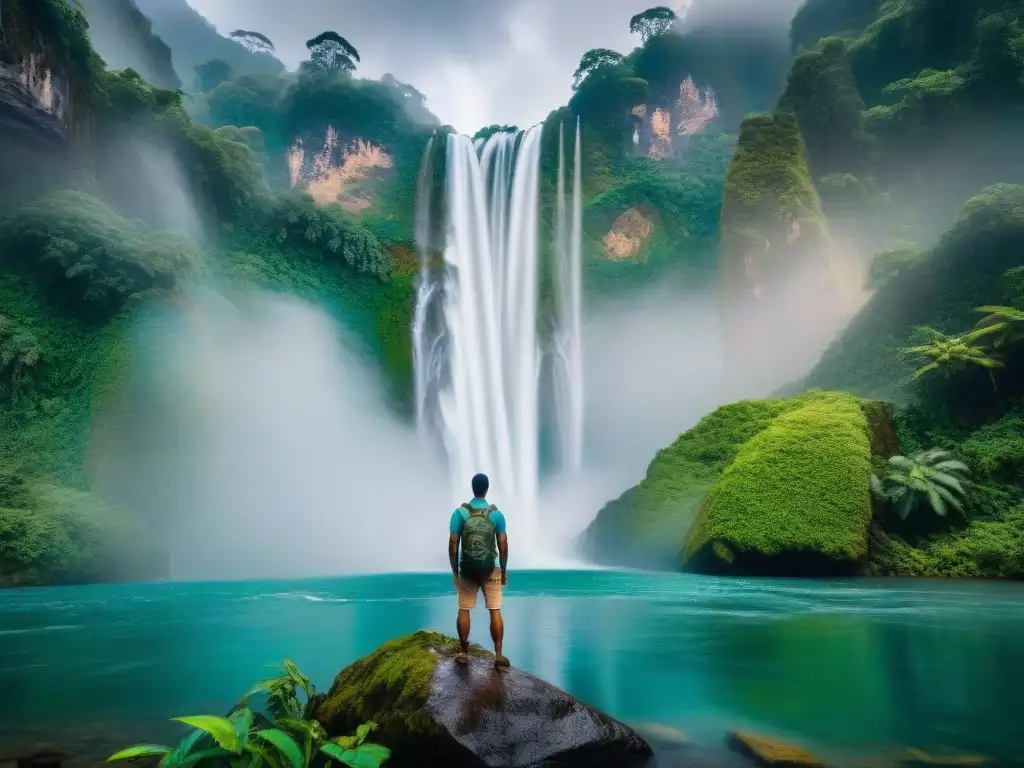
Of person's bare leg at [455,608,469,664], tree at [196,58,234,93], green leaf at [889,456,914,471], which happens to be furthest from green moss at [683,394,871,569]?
tree at [196,58,234,93]

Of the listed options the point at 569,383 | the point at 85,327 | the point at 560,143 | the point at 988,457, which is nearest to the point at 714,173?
the point at 560,143

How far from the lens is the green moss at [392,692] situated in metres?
3.54

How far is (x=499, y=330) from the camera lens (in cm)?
2844

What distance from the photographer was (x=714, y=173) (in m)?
37.1

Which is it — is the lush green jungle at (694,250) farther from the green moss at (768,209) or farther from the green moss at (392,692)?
the green moss at (392,692)

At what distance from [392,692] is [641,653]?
12.4 feet

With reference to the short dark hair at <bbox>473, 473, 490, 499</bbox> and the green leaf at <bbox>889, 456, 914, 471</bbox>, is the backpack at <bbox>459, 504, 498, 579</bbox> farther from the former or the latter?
the green leaf at <bbox>889, 456, 914, 471</bbox>

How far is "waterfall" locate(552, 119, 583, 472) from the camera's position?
28609 mm

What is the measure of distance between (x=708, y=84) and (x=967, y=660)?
144ft

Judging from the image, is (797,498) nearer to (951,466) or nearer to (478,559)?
(951,466)

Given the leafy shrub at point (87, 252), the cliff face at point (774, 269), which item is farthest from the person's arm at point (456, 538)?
the cliff face at point (774, 269)

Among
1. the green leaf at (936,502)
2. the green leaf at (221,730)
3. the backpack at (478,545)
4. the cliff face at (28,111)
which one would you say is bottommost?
the green leaf at (221,730)

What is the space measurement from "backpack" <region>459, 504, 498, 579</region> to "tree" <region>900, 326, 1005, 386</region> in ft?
52.4

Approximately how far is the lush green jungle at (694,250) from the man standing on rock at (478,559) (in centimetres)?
1063
